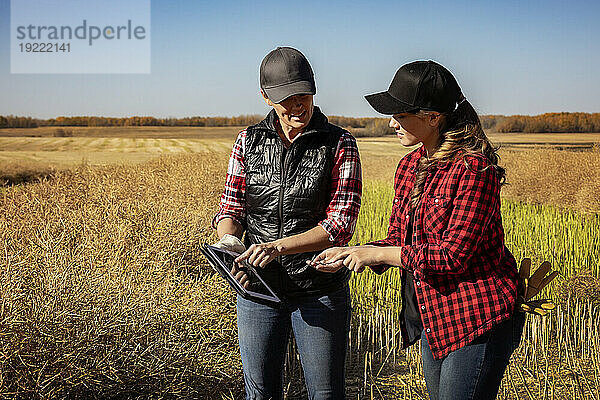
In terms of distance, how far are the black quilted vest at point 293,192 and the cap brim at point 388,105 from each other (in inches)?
11.0

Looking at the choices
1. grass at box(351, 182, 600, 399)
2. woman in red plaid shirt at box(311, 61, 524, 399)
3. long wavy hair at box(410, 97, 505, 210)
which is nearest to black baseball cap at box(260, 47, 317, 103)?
woman in red plaid shirt at box(311, 61, 524, 399)

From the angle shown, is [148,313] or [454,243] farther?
[148,313]

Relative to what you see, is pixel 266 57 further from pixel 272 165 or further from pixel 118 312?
pixel 118 312

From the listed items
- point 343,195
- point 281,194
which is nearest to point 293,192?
point 281,194

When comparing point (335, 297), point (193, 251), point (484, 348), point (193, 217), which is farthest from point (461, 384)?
point (193, 217)

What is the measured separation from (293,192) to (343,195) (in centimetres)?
17

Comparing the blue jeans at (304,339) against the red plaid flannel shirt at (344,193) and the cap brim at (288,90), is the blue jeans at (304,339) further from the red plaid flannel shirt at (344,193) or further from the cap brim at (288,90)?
the cap brim at (288,90)

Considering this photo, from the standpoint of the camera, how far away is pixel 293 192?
199 cm

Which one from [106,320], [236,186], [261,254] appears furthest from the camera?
[106,320]

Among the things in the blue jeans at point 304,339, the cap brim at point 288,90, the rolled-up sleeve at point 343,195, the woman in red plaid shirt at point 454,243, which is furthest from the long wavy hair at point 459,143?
the blue jeans at point 304,339

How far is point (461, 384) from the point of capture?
65.8 inches

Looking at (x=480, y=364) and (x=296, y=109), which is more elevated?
(x=296, y=109)

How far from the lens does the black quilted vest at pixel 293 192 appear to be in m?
1.99

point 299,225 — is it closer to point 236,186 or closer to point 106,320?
point 236,186
